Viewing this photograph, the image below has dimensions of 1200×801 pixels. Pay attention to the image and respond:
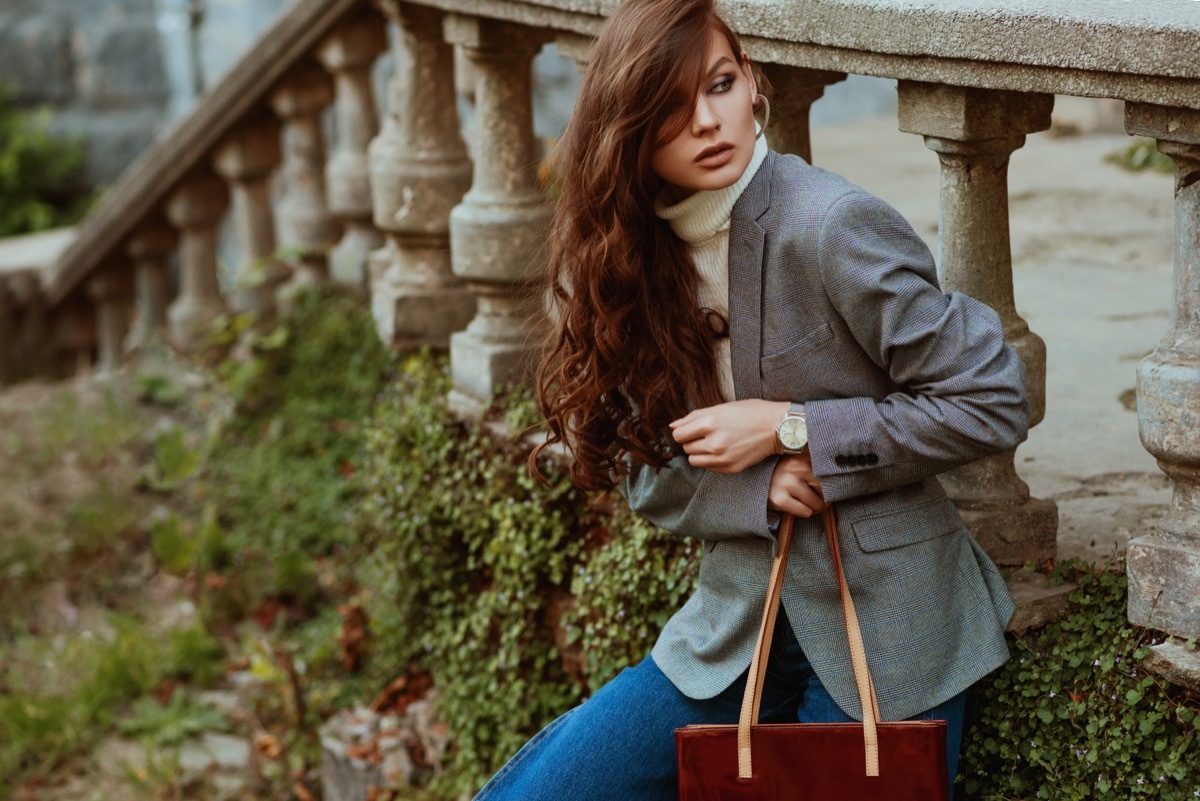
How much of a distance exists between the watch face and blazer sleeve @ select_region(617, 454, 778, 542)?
68 millimetres

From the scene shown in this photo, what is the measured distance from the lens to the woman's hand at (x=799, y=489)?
7.09 feet

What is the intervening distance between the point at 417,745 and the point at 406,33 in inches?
72.1

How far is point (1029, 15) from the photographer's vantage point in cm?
206

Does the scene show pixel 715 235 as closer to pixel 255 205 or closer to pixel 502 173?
pixel 502 173

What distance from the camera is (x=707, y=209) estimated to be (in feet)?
7.10

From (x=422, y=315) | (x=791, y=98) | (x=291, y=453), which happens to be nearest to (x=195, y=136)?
(x=291, y=453)

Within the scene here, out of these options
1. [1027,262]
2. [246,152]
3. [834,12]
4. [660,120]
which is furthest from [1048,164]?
[660,120]

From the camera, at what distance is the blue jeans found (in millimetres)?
2324

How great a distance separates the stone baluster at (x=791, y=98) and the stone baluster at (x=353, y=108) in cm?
247

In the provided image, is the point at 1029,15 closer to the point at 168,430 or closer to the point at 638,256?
the point at 638,256

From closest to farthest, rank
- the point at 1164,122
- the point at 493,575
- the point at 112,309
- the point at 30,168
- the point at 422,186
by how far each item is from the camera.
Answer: the point at 1164,122
the point at 493,575
the point at 422,186
the point at 112,309
the point at 30,168

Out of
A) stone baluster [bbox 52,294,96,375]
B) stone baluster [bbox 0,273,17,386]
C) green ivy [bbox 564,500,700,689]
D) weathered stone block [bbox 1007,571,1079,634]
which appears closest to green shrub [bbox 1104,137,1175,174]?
green ivy [bbox 564,500,700,689]

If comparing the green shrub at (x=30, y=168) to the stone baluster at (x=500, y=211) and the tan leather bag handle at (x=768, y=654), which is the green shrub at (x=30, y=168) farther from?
the tan leather bag handle at (x=768, y=654)

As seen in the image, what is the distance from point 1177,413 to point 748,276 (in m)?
0.63
